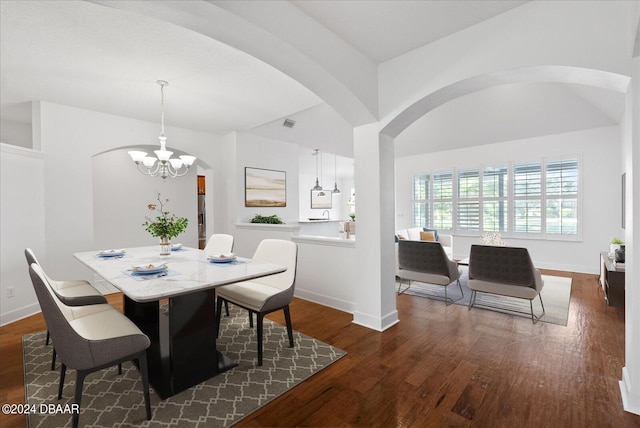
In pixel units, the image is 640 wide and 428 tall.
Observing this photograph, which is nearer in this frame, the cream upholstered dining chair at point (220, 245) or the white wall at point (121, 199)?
the cream upholstered dining chair at point (220, 245)

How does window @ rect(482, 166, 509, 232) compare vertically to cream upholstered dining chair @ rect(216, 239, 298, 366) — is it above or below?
above

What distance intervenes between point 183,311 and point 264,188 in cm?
402

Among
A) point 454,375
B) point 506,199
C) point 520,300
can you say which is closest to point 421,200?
point 506,199

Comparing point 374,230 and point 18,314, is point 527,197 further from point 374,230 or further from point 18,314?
point 18,314

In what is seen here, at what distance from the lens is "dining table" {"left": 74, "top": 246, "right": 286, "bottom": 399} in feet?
6.34

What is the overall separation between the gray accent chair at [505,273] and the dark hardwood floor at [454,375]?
1.09 ft

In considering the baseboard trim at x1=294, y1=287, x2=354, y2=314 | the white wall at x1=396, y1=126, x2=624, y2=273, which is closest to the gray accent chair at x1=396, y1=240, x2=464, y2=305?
the baseboard trim at x1=294, y1=287, x2=354, y2=314

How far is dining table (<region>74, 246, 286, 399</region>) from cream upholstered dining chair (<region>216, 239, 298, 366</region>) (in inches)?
11.5

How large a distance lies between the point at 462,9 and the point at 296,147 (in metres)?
4.58

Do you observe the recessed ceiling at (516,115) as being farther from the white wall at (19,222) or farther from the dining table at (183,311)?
the white wall at (19,222)

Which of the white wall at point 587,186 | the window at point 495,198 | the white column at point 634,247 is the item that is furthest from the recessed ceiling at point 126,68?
the white wall at point 587,186

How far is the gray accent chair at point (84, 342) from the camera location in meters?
1.57

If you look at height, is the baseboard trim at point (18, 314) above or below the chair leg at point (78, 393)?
below

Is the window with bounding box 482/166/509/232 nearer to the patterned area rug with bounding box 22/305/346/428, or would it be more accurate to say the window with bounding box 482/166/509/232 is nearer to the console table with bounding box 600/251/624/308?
the console table with bounding box 600/251/624/308
